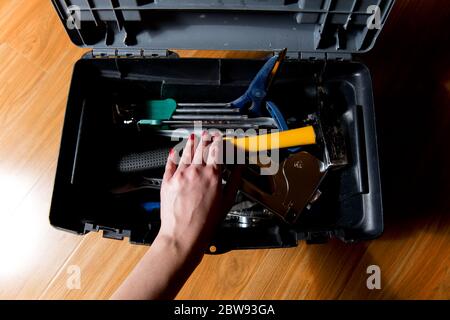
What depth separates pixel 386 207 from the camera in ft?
2.64

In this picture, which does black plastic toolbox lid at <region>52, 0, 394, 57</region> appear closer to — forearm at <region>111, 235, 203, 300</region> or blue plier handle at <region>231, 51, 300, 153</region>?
blue plier handle at <region>231, 51, 300, 153</region>

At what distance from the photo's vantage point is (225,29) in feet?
2.28

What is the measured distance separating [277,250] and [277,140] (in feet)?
0.74

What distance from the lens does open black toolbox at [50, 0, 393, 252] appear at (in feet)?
2.13

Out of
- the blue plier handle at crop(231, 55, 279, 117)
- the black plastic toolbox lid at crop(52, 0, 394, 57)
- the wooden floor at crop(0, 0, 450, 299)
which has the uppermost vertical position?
the black plastic toolbox lid at crop(52, 0, 394, 57)

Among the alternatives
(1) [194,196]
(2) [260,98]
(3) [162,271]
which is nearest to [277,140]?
(2) [260,98]

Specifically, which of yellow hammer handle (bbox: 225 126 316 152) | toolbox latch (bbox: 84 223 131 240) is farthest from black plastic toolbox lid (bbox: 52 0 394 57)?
toolbox latch (bbox: 84 223 131 240)

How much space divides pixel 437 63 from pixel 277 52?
0.40 metres

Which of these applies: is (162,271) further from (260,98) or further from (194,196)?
(260,98)

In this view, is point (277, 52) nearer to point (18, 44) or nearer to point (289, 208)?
point (289, 208)

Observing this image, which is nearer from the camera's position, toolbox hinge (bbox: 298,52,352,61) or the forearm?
the forearm

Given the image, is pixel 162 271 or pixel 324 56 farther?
pixel 324 56

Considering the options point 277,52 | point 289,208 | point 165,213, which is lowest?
point 289,208

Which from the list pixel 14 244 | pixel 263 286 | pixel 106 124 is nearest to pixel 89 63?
pixel 106 124
